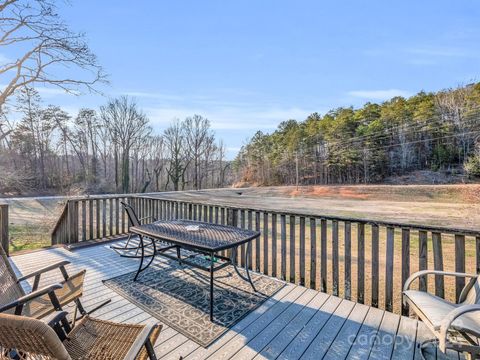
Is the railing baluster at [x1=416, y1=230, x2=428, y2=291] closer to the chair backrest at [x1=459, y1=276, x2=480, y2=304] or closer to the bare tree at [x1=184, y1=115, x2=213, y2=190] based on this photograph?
the chair backrest at [x1=459, y1=276, x2=480, y2=304]

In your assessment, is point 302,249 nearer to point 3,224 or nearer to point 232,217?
point 232,217

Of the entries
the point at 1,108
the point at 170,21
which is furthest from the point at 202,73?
the point at 1,108

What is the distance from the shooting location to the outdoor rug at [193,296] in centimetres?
239

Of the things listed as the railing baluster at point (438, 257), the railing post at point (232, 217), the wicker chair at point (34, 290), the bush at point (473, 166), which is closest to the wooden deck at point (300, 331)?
the railing baluster at point (438, 257)

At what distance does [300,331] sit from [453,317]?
3.92ft

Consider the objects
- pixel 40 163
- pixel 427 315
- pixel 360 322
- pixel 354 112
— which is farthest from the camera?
pixel 354 112

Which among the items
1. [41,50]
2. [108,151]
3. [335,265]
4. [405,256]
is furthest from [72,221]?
[108,151]

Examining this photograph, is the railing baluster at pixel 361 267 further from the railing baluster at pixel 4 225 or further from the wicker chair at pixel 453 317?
the railing baluster at pixel 4 225

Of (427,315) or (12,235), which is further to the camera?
(12,235)

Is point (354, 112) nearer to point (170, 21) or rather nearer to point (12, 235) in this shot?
point (170, 21)

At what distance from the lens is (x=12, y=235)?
10.1 meters

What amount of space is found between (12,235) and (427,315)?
527 inches

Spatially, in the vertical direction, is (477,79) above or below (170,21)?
above

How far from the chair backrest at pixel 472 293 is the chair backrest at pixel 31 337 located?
107 inches
